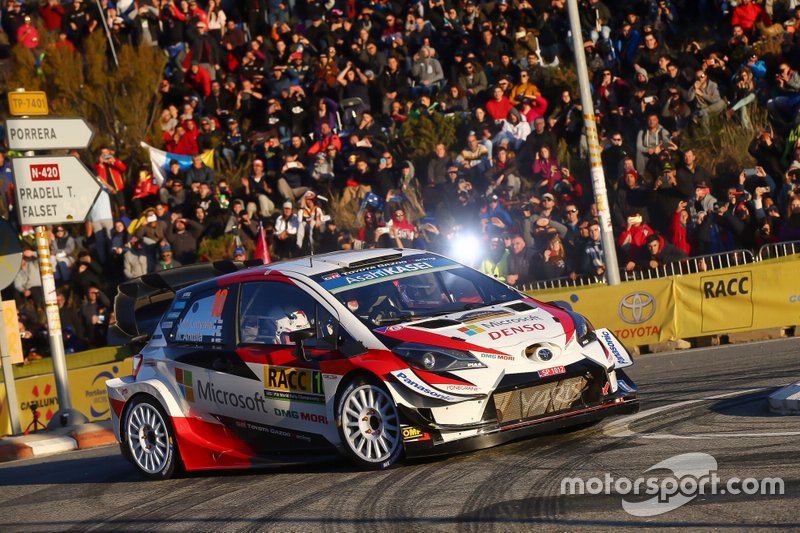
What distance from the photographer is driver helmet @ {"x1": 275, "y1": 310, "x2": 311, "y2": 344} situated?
9.90m

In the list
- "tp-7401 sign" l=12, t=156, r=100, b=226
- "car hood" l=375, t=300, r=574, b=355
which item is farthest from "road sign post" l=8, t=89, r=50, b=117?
"car hood" l=375, t=300, r=574, b=355

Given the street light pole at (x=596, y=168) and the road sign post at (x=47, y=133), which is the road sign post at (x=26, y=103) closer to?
the road sign post at (x=47, y=133)

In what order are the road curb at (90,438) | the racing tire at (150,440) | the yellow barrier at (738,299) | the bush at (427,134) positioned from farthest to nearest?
the bush at (427,134)
the yellow barrier at (738,299)
the road curb at (90,438)
the racing tire at (150,440)

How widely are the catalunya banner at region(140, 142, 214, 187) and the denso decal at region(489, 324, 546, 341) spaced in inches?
755

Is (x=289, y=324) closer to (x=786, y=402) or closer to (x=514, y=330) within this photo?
(x=514, y=330)

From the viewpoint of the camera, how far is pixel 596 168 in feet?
60.3

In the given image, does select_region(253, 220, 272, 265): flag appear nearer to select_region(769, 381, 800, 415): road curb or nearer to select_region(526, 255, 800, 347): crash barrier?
select_region(526, 255, 800, 347): crash barrier

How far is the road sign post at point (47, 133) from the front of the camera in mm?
15219

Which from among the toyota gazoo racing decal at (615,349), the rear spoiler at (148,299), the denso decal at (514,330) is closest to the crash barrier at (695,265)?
the rear spoiler at (148,299)

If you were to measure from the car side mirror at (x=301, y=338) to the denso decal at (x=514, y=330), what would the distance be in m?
1.42

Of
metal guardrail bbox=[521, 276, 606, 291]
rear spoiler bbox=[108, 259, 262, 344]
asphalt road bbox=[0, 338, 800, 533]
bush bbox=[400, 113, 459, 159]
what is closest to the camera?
asphalt road bbox=[0, 338, 800, 533]

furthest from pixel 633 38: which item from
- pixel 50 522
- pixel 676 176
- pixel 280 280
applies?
pixel 50 522

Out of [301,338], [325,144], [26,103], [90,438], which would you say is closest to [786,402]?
[301,338]

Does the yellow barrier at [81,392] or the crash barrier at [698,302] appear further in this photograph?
the yellow barrier at [81,392]
